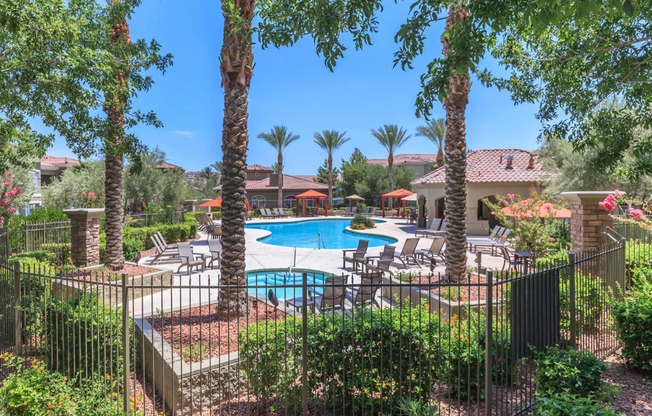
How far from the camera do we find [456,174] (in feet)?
29.9

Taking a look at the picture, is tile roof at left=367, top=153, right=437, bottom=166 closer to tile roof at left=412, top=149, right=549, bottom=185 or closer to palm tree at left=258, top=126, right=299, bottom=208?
palm tree at left=258, top=126, right=299, bottom=208

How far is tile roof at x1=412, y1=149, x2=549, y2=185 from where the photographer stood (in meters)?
24.5

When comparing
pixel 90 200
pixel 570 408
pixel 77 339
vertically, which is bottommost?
pixel 77 339

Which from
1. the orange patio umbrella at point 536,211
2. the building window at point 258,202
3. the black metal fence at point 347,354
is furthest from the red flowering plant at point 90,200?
the building window at point 258,202

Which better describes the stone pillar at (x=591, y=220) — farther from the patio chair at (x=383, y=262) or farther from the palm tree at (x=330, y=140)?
the palm tree at (x=330, y=140)

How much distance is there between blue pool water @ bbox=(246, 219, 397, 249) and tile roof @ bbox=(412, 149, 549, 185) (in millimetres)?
6645

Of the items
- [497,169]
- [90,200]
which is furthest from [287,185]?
[90,200]

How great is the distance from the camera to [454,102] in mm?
9281

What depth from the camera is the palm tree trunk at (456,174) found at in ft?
29.9

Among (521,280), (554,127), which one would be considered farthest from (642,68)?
(521,280)

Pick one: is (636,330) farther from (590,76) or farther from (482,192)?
(482,192)

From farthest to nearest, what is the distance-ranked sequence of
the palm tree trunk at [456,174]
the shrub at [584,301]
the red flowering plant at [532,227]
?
the red flowering plant at [532,227], the palm tree trunk at [456,174], the shrub at [584,301]

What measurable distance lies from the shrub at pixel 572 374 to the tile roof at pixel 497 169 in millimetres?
21162

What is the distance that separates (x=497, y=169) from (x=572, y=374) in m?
24.3
